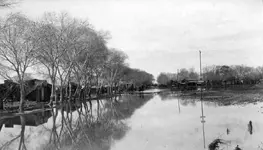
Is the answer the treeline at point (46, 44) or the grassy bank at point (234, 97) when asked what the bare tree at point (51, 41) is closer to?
the treeline at point (46, 44)

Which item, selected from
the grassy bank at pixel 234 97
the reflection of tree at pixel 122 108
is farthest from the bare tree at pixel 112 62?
the reflection of tree at pixel 122 108

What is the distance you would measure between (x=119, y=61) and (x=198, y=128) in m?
63.8

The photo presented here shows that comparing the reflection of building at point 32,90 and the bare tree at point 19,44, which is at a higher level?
the bare tree at point 19,44

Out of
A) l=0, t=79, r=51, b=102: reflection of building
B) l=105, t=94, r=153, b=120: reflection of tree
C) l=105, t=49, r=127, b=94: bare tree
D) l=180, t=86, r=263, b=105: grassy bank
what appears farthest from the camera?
l=105, t=49, r=127, b=94: bare tree

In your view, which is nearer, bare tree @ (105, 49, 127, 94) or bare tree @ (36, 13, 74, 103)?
bare tree @ (36, 13, 74, 103)

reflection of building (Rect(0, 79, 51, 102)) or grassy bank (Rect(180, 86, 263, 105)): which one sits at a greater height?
reflection of building (Rect(0, 79, 51, 102))

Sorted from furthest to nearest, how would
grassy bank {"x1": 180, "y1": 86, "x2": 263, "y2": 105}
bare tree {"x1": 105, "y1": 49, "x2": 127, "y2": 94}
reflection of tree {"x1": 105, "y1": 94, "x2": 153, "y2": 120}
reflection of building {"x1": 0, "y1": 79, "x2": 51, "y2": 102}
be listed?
bare tree {"x1": 105, "y1": 49, "x2": 127, "y2": 94} < reflection of building {"x1": 0, "y1": 79, "x2": 51, "y2": 102} < grassy bank {"x1": 180, "y1": 86, "x2": 263, "y2": 105} < reflection of tree {"x1": 105, "y1": 94, "x2": 153, "y2": 120}

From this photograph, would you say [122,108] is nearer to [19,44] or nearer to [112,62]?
[19,44]

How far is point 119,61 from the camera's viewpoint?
77875mm

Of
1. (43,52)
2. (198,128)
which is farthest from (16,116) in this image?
(198,128)

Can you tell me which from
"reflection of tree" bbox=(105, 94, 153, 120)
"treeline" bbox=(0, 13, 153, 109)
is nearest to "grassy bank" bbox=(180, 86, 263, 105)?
"reflection of tree" bbox=(105, 94, 153, 120)

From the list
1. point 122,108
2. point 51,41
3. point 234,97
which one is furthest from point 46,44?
point 234,97

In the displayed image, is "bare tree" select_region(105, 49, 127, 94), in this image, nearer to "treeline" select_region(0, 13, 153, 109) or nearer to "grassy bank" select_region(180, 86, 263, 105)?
"treeline" select_region(0, 13, 153, 109)

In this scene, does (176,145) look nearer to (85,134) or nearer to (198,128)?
(198,128)
